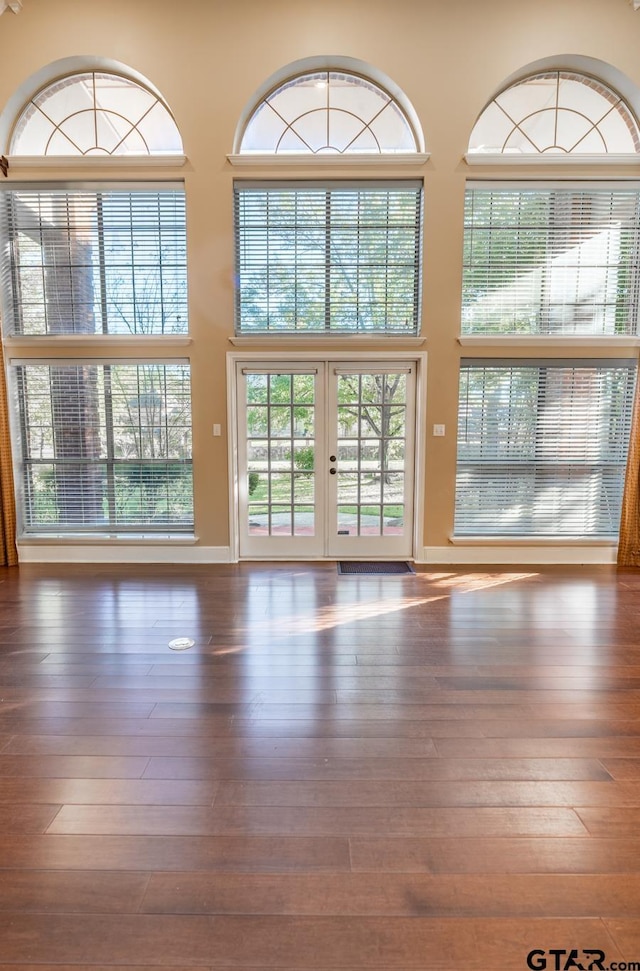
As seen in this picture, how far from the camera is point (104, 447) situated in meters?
4.91

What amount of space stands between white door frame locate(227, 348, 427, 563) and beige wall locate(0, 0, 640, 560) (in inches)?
47.0

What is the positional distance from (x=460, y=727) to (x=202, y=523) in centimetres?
318

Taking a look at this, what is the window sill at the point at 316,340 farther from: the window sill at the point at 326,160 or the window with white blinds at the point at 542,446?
the window sill at the point at 326,160

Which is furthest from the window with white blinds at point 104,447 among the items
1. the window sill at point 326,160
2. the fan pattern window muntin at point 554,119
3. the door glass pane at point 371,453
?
the fan pattern window muntin at point 554,119

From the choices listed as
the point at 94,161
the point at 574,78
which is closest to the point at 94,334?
the point at 94,161

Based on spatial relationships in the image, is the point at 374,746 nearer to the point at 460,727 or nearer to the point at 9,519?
the point at 460,727

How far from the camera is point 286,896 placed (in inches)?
60.0

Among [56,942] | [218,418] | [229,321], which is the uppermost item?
[229,321]

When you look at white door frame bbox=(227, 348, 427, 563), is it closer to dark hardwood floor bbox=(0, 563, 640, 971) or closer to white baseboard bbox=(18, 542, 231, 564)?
white baseboard bbox=(18, 542, 231, 564)

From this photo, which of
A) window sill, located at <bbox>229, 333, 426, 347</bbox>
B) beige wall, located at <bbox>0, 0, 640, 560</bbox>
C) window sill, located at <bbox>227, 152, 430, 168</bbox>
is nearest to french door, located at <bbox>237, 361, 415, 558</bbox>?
window sill, located at <bbox>229, 333, 426, 347</bbox>

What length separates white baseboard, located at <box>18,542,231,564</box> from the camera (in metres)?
4.92

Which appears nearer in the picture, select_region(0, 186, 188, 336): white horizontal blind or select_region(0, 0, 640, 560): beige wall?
select_region(0, 0, 640, 560): beige wall

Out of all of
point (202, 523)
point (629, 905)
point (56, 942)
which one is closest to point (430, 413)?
point (202, 523)

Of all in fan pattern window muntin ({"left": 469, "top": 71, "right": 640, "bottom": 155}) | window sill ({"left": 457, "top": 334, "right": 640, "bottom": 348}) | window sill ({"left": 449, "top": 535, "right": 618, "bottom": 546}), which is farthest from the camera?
window sill ({"left": 449, "top": 535, "right": 618, "bottom": 546})
